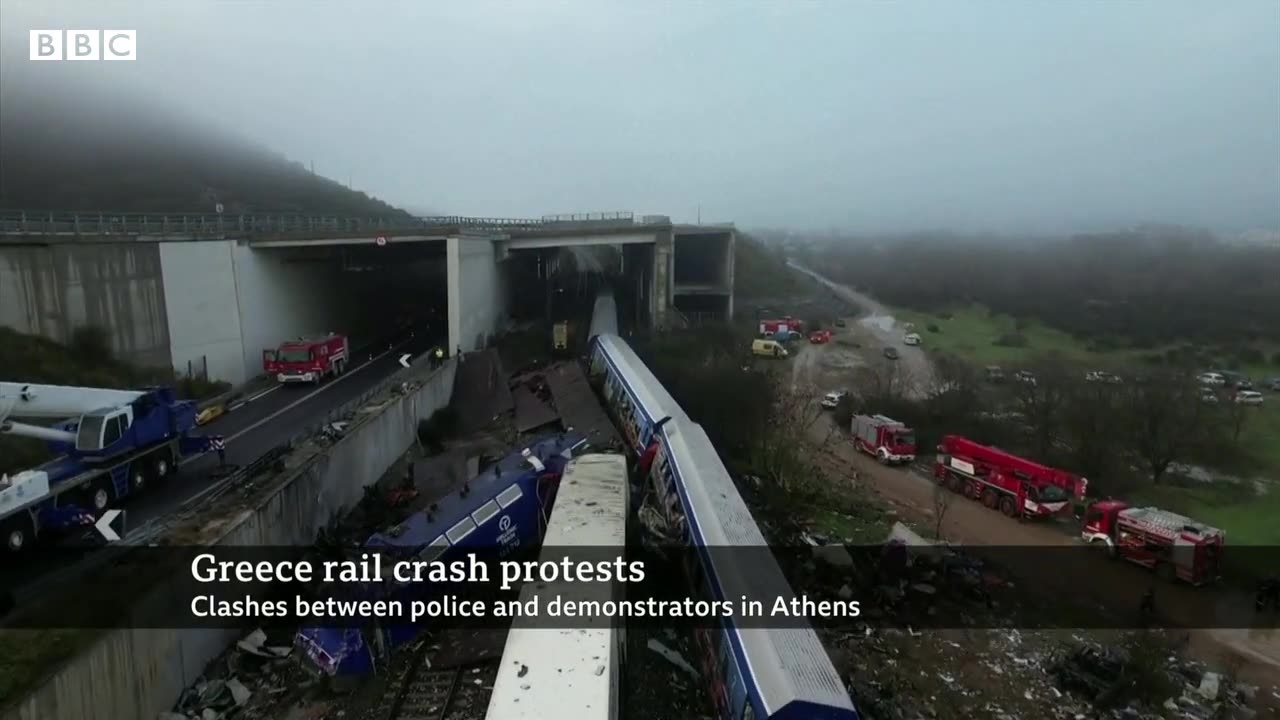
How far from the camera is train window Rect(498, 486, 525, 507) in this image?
12688mm

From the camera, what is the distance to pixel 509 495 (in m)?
12.8

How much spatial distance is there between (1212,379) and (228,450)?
3754cm


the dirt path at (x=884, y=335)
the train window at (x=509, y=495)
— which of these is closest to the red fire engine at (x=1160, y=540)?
the train window at (x=509, y=495)

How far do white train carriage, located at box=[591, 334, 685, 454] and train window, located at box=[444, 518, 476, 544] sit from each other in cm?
569

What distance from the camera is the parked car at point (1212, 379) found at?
31016mm

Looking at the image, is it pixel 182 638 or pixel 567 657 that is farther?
pixel 182 638

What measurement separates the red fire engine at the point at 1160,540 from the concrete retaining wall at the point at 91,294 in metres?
25.0

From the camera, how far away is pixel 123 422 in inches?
501

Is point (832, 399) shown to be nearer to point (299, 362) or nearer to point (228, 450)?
point (299, 362)

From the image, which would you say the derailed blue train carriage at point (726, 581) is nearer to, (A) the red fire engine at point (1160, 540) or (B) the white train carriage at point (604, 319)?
(A) the red fire engine at point (1160, 540)

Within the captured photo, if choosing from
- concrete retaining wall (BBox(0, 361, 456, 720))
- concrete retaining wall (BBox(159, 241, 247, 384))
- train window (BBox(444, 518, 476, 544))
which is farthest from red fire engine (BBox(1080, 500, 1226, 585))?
concrete retaining wall (BBox(159, 241, 247, 384))

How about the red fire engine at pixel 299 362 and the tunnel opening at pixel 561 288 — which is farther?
the tunnel opening at pixel 561 288

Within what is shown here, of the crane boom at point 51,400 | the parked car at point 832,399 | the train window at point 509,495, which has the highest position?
the crane boom at point 51,400

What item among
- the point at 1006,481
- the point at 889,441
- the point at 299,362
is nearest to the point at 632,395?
the point at 889,441
